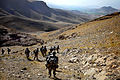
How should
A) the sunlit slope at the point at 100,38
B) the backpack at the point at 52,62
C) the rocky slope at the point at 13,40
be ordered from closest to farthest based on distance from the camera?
the backpack at the point at 52,62, the sunlit slope at the point at 100,38, the rocky slope at the point at 13,40

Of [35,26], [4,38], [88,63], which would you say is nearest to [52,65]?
[88,63]

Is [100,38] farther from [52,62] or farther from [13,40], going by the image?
[13,40]

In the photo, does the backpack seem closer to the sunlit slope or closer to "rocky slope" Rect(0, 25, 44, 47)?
the sunlit slope

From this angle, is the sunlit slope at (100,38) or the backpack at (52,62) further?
Answer: the sunlit slope at (100,38)

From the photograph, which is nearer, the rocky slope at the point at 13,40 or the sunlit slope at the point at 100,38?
the sunlit slope at the point at 100,38

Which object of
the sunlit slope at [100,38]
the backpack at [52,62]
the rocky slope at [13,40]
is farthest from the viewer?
the rocky slope at [13,40]

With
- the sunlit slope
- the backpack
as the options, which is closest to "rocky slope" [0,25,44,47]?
the sunlit slope

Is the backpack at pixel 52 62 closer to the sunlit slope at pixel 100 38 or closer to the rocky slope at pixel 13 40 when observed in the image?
the sunlit slope at pixel 100 38

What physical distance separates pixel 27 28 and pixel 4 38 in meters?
122

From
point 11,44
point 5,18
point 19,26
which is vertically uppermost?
point 5,18

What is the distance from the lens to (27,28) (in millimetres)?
175000

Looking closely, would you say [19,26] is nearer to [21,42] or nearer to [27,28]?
[27,28]

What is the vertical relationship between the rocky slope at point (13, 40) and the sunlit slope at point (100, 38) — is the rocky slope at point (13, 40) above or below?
below

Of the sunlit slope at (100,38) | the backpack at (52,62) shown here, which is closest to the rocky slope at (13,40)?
the sunlit slope at (100,38)
